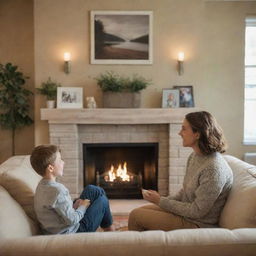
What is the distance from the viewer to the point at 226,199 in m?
1.80

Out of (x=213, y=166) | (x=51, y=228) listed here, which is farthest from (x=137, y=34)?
(x=51, y=228)

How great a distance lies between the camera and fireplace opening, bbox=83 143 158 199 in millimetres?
3961

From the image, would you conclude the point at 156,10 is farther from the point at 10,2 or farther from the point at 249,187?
the point at 249,187

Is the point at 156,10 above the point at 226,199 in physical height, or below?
above

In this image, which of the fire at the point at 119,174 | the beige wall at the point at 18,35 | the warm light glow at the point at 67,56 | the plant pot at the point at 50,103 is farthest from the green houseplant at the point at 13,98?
the fire at the point at 119,174

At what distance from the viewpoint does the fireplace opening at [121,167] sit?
3961 millimetres

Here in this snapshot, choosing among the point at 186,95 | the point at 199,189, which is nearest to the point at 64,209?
the point at 199,189

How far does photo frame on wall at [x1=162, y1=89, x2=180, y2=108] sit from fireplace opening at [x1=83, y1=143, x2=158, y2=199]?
50 cm

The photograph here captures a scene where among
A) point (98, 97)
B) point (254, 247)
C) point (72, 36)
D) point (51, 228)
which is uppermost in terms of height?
point (72, 36)

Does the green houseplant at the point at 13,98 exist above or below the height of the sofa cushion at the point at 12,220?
above

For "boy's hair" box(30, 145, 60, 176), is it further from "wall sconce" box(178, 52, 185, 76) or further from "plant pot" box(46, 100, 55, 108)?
"wall sconce" box(178, 52, 185, 76)

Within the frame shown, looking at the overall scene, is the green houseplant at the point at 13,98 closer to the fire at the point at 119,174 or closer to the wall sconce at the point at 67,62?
the wall sconce at the point at 67,62

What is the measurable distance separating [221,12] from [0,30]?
9.27 ft

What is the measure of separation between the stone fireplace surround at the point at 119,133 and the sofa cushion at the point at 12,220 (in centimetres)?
207
